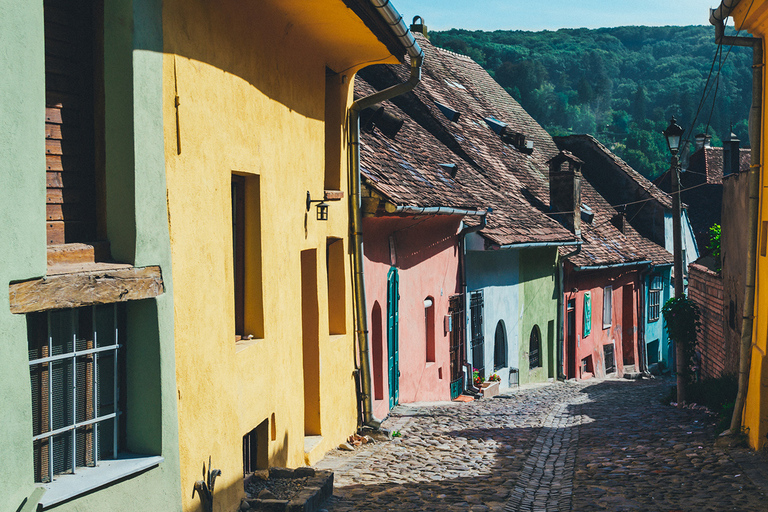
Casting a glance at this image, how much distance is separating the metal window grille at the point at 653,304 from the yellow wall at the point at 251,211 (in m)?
19.3

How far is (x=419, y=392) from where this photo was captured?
12930 millimetres

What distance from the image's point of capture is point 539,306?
1950 centimetres

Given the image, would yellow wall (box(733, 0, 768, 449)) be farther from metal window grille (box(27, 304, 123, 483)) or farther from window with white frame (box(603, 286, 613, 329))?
window with white frame (box(603, 286, 613, 329))

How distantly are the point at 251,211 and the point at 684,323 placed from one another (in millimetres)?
8712

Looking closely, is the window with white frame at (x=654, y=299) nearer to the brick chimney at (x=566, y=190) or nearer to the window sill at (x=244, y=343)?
the brick chimney at (x=566, y=190)

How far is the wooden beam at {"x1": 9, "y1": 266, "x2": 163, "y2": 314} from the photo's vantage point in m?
3.82

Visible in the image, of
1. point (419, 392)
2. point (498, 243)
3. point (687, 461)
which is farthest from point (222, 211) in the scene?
point (498, 243)

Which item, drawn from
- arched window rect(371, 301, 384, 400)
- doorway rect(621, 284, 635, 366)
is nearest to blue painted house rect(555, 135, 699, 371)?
doorway rect(621, 284, 635, 366)

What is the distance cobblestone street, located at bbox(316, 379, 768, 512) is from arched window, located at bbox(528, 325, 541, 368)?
6606mm

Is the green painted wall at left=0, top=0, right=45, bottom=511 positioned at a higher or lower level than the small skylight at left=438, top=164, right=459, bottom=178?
lower

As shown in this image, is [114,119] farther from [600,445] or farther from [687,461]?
[600,445]

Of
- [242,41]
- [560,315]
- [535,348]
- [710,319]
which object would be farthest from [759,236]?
[560,315]

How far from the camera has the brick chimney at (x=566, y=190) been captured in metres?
20.7

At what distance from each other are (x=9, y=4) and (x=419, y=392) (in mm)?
10090
